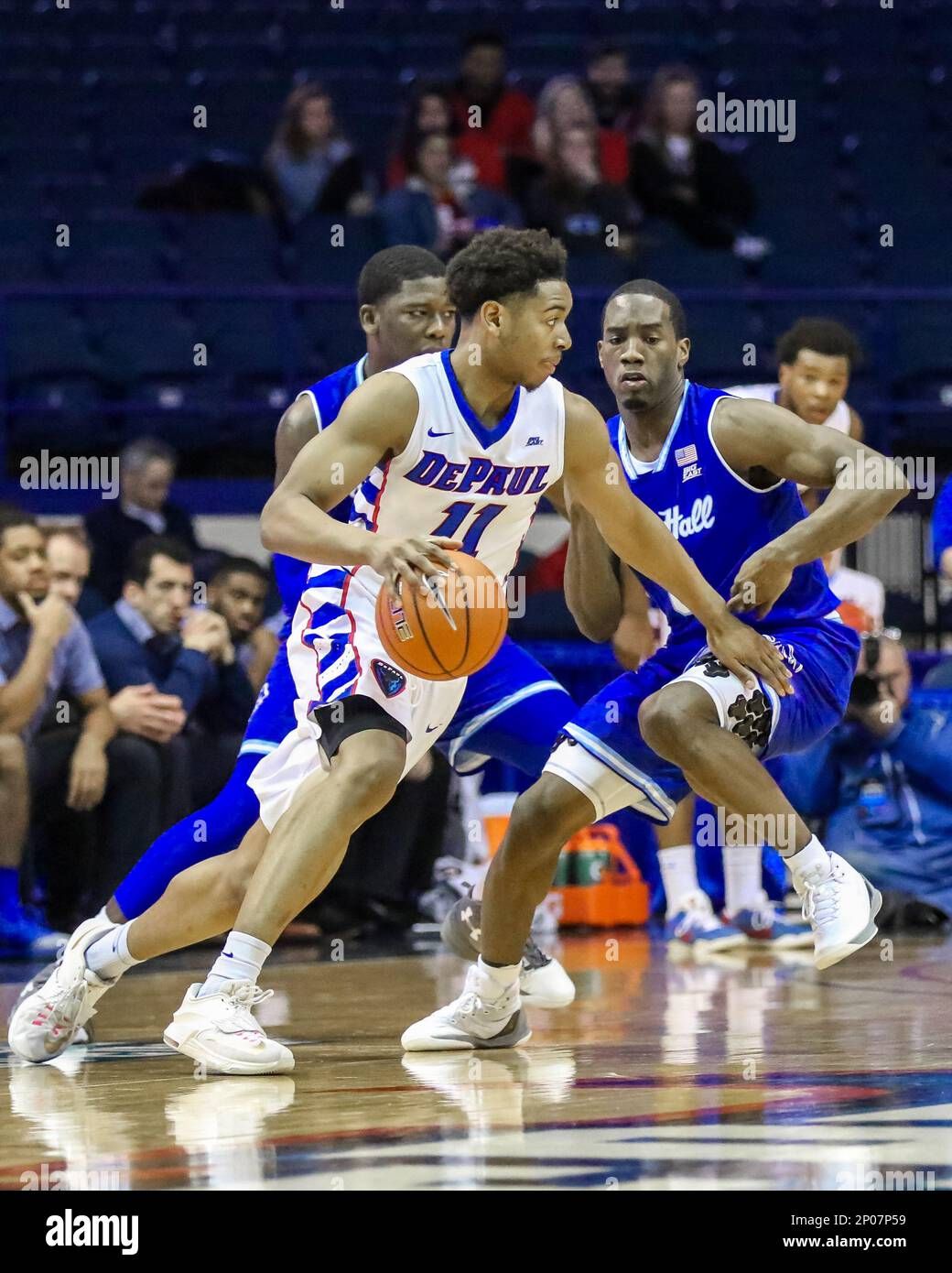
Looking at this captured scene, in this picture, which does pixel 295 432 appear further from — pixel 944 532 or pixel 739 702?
pixel 944 532

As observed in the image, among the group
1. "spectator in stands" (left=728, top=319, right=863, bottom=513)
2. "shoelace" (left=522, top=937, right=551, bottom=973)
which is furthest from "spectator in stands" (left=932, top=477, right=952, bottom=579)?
"shoelace" (left=522, top=937, right=551, bottom=973)

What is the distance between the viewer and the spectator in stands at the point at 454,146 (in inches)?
467

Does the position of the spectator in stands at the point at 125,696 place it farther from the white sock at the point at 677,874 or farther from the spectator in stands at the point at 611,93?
the spectator in stands at the point at 611,93

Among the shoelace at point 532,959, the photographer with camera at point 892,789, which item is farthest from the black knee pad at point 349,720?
the photographer with camera at point 892,789

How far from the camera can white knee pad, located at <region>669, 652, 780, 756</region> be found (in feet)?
16.1

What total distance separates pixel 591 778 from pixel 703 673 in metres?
0.37

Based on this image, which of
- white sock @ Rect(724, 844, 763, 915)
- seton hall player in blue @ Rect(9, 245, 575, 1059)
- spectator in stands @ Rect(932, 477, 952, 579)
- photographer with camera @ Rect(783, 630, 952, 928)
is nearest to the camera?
seton hall player in blue @ Rect(9, 245, 575, 1059)

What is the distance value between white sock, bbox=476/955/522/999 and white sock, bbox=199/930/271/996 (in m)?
0.67

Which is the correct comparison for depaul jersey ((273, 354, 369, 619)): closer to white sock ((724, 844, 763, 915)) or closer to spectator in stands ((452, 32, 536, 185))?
white sock ((724, 844, 763, 915))

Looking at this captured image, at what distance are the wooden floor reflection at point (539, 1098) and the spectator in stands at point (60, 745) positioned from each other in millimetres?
1313

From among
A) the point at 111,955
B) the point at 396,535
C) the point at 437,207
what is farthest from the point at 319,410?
the point at 437,207

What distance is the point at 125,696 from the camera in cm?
798
